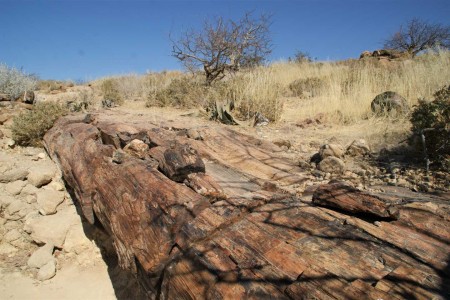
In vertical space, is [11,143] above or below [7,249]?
above

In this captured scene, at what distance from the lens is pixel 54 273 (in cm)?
321

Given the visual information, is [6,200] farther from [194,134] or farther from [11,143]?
[194,134]

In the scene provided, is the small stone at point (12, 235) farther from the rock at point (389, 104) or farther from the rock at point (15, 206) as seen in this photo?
the rock at point (389, 104)

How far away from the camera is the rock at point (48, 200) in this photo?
3830 mm

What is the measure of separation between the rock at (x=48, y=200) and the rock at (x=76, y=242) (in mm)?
434

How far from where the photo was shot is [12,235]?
364 cm

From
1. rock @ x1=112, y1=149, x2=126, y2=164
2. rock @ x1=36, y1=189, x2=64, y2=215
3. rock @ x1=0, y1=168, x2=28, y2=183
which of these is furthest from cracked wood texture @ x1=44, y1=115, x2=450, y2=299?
rock @ x1=0, y1=168, x2=28, y2=183

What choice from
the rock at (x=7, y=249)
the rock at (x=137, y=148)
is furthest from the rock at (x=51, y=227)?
the rock at (x=137, y=148)

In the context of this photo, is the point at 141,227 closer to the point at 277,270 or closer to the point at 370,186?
the point at 277,270

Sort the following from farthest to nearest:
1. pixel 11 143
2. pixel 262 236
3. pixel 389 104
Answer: pixel 389 104 < pixel 11 143 < pixel 262 236

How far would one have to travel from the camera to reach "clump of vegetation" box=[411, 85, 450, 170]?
9.85 feet

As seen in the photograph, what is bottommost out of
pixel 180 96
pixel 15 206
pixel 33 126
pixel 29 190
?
pixel 15 206

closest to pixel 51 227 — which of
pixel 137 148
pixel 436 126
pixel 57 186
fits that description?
pixel 57 186

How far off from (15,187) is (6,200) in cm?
21
